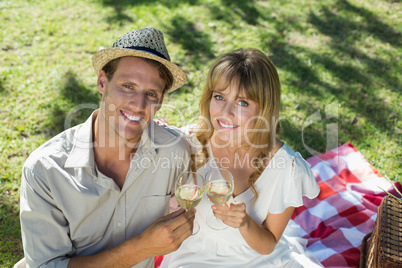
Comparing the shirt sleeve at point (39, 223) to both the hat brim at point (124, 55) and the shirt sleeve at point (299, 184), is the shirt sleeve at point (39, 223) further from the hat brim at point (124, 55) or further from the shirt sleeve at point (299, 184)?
the shirt sleeve at point (299, 184)

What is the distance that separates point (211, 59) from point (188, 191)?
4.34m

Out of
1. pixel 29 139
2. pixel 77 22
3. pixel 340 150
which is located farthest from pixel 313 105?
pixel 77 22

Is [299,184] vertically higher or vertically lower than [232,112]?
lower

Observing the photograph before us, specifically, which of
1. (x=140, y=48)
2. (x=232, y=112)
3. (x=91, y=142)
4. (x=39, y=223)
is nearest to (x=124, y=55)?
(x=140, y=48)

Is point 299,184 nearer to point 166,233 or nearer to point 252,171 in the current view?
point 252,171

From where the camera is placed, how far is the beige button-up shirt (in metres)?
2.52

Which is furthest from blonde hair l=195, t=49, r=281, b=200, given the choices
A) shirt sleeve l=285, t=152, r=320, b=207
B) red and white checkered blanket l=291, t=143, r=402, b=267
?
red and white checkered blanket l=291, t=143, r=402, b=267

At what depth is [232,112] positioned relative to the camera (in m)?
3.00

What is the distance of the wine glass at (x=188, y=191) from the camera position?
263 cm

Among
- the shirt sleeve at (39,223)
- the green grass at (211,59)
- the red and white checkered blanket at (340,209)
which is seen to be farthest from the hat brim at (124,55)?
the green grass at (211,59)

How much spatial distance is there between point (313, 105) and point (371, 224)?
7.29ft

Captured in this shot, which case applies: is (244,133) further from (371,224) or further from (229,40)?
(229,40)

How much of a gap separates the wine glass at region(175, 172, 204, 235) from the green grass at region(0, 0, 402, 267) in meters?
2.22

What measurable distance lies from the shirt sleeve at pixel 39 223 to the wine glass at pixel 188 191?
87 cm
